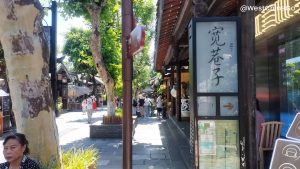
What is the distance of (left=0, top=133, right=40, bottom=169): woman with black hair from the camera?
14.5ft

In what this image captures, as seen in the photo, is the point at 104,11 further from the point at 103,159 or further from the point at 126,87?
the point at 126,87

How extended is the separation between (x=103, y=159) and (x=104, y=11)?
772 centimetres

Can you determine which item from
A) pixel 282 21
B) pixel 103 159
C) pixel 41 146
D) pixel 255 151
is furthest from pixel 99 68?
pixel 255 151

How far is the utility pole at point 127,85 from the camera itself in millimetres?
4473

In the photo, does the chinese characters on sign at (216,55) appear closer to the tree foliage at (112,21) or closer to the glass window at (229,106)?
the glass window at (229,106)

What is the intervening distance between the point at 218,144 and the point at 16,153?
230cm

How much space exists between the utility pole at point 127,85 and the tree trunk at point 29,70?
4.51 ft

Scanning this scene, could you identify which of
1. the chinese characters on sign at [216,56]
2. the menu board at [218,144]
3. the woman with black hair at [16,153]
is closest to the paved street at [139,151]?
the menu board at [218,144]

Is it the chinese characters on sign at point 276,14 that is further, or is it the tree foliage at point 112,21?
the tree foliage at point 112,21

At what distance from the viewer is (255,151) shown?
496 cm

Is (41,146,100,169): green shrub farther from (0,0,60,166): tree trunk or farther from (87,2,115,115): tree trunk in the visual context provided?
(87,2,115,115): tree trunk

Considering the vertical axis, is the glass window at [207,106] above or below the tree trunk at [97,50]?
below

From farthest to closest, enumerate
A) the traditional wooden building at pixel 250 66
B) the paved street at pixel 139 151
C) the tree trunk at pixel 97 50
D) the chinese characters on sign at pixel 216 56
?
the tree trunk at pixel 97 50, the paved street at pixel 139 151, the chinese characters on sign at pixel 216 56, the traditional wooden building at pixel 250 66

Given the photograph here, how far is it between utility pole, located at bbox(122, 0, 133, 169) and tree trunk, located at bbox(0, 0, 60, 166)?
138cm
